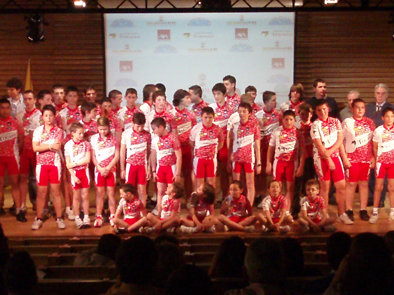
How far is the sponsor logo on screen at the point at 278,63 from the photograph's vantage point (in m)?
10.0

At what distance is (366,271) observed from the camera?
2654 mm

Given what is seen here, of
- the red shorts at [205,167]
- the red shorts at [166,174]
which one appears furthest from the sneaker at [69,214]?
the red shorts at [205,167]

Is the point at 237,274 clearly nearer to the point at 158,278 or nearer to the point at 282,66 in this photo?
the point at 158,278

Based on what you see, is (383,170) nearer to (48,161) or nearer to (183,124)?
(183,124)

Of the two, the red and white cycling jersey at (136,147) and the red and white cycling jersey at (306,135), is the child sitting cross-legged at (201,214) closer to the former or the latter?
the red and white cycling jersey at (136,147)

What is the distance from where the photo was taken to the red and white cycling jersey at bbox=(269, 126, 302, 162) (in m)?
6.74

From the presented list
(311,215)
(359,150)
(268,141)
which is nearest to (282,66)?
(268,141)

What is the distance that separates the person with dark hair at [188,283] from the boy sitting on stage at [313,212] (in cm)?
389

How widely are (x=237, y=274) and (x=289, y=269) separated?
0.34 metres

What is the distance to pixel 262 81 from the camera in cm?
999

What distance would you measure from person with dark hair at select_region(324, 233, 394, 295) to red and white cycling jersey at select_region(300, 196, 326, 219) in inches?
138

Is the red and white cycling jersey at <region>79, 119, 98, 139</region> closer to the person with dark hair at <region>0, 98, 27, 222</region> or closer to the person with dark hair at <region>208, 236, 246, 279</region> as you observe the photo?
the person with dark hair at <region>0, 98, 27, 222</region>

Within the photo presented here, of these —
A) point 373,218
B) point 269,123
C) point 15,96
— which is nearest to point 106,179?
point 15,96

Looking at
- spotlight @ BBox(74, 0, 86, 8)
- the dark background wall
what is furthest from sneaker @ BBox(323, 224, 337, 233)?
spotlight @ BBox(74, 0, 86, 8)
